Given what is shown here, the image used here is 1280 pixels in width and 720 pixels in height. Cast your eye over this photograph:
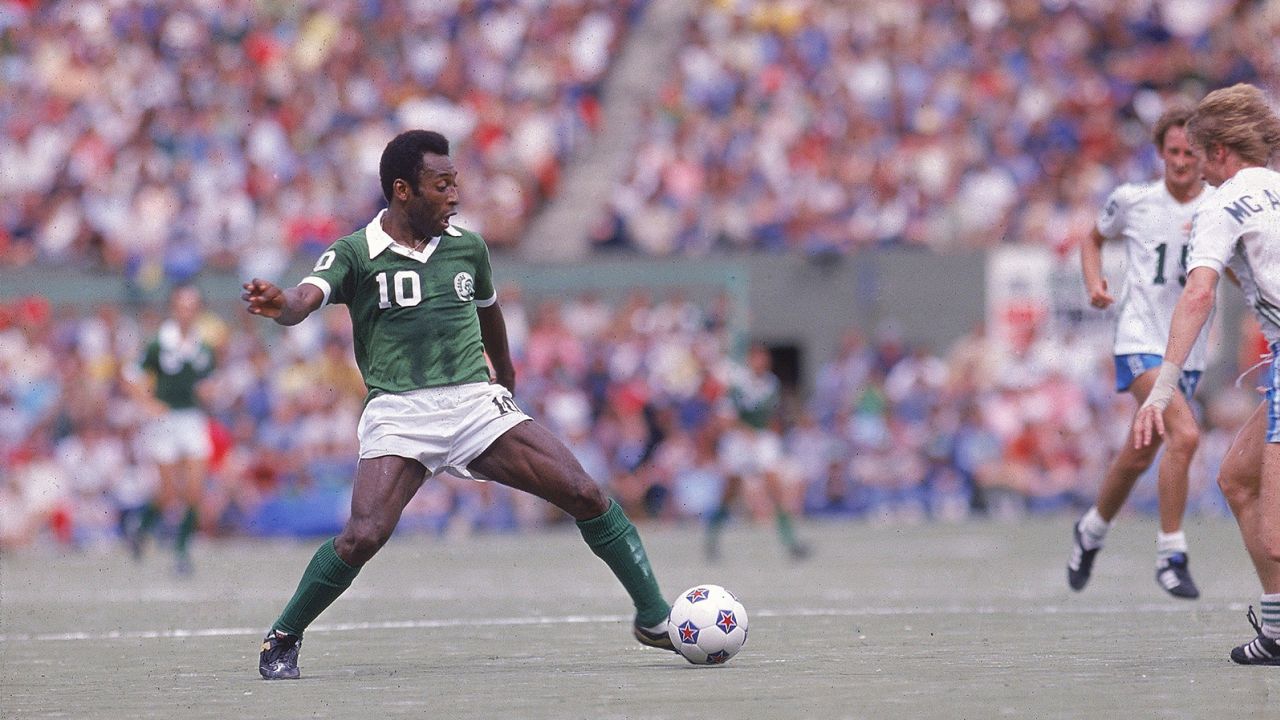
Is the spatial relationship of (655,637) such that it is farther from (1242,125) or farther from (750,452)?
(750,452)

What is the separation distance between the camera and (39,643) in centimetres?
1084

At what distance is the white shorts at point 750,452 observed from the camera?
19781 millimetres

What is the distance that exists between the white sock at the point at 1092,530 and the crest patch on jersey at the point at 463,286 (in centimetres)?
460

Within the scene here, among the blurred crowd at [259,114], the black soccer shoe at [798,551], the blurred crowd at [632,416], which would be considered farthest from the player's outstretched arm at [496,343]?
the blurred crowd at [259,114]

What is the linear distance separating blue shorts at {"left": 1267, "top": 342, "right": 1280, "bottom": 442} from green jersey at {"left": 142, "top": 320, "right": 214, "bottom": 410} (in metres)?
11.9

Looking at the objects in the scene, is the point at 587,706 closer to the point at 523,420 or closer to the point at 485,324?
the point at 523,420

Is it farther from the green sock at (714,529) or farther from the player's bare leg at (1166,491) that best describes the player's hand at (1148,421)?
the green sock at (714,529)

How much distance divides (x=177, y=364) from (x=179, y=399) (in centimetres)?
34

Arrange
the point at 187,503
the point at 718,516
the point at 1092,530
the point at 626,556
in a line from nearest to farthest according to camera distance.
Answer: the point at 626,556 < the point at 1092,530 < the point at 187,503 < the point at 718,516

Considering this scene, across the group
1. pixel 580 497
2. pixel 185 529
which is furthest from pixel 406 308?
pixel 185 529

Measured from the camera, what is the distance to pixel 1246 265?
27.1 ft

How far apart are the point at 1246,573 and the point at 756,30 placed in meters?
14.9

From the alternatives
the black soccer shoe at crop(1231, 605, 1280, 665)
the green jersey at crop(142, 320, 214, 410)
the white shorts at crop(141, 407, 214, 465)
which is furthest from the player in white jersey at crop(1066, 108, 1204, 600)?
the white shorts at crop(141, 407, 214, 465)

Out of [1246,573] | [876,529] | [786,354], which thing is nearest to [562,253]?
[786,354]
